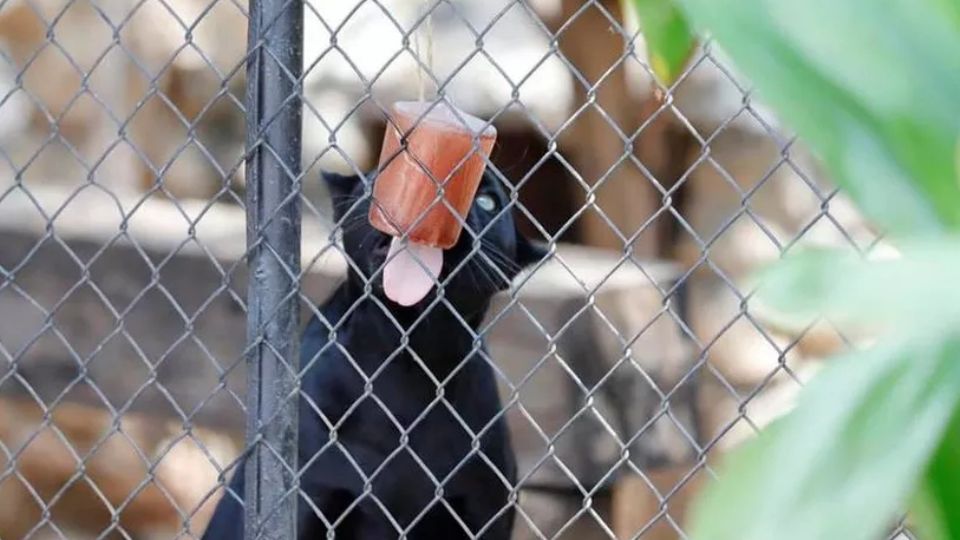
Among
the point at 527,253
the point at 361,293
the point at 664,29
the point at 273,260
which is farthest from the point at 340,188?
the point at 664,29

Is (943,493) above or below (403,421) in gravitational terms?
below

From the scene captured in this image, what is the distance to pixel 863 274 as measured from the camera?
43cm

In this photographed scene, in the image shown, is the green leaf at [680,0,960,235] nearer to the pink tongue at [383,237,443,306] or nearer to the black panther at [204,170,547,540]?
the pink tongue at [383,237,443,306]

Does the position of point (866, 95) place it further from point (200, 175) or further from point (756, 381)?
point (200, 175)

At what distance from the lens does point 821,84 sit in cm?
46

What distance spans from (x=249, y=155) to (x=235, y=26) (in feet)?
18.1

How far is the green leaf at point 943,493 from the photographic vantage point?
485 millimetres

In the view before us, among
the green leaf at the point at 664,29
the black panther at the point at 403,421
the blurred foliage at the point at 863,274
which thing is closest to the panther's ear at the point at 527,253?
the black panther at the point at 403,421

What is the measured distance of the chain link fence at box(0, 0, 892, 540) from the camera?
2.37m

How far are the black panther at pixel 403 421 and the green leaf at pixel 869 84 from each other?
246 centimetres

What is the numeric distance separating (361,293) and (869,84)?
105 inches

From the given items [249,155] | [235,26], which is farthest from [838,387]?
[235,26]

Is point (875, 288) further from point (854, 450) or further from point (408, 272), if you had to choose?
point (408, 272)


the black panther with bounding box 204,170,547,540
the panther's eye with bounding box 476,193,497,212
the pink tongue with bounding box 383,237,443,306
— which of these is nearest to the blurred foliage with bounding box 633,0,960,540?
the pink tongue with bounding box 383,237,443,306
